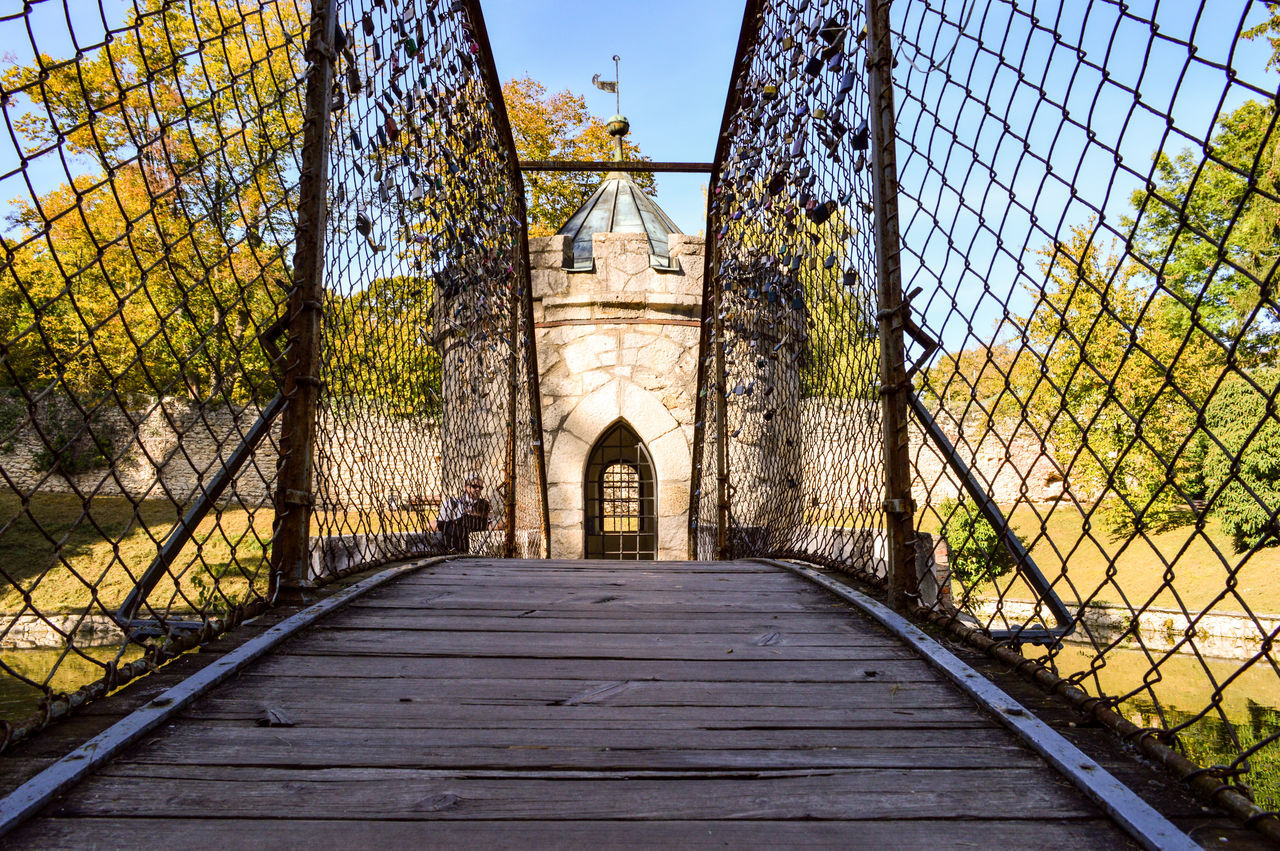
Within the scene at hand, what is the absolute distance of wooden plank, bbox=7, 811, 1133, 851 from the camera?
3.12ft

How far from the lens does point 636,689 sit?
1461 mm

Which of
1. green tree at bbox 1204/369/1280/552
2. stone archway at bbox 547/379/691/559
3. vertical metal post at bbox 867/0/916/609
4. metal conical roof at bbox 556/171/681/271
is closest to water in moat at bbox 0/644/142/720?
stone archway at bbox 547/379/691/559

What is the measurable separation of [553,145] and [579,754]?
17.3m

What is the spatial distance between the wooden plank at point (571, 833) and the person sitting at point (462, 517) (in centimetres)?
279

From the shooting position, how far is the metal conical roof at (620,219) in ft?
22.1

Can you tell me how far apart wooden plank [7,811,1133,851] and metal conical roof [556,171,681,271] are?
5.61 meters

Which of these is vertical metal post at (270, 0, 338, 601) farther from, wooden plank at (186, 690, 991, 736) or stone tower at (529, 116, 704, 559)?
stone tower at (529, 116, 704, 559)

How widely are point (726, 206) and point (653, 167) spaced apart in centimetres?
100

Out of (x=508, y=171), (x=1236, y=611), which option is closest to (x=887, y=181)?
(x=508, y=171)

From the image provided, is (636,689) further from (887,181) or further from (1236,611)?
(1236,611)

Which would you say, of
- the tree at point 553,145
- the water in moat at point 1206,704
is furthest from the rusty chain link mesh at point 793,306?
the tree at point 553,145

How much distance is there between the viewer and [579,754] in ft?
3.90

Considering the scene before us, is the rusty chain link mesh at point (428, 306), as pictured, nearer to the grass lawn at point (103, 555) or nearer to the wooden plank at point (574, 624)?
the wooden plank at point (574, 624)

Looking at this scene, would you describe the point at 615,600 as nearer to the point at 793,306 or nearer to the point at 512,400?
the point at 793,306
